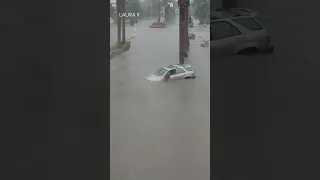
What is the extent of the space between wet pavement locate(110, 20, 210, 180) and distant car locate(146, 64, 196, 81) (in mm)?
35

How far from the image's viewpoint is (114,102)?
2902mm

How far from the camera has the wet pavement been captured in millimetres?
2883

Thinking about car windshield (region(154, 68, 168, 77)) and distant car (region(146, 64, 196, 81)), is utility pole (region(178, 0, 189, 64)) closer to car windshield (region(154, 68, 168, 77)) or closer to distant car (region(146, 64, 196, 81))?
distant car (region(146, 64, 196, 81))

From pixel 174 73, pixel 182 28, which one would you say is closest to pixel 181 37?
pixel 182 28
